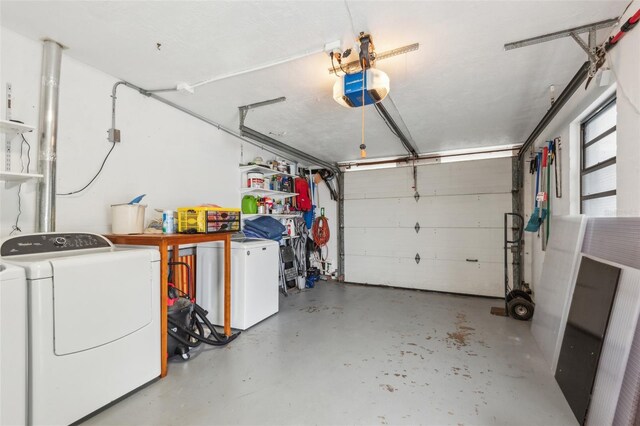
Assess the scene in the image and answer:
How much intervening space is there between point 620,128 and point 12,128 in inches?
161

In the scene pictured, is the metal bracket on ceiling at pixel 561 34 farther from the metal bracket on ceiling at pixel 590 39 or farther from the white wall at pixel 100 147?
the white wall at pixel 100 147

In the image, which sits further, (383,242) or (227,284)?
(383,242)

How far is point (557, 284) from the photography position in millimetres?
2627

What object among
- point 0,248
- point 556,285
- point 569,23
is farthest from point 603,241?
point 0,248

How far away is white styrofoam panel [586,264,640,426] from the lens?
4.84 feet

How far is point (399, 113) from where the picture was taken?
331cm

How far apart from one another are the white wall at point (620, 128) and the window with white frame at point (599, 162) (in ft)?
0.18

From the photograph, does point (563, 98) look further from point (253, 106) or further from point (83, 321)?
point (83, 321)

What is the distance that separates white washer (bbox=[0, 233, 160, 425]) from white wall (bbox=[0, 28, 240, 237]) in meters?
0.47

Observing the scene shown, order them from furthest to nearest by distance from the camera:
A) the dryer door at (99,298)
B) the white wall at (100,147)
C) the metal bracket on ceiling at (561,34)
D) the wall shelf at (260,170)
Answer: the wall shelf at (260,170), the white wall at (100,147), the metal bracket on ceiling at (561,34), the dryer door at (99,298)

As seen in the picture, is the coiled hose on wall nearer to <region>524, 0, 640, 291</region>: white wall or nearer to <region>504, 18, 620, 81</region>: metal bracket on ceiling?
<region>524, 0, 640, 291</region>: white wall

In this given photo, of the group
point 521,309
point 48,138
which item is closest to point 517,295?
point 521,309

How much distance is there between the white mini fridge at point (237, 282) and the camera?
10.4 ft

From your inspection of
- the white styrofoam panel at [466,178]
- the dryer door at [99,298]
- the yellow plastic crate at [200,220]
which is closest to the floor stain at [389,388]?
the dryer door at [99,298]
